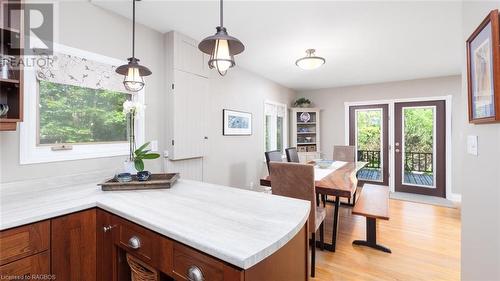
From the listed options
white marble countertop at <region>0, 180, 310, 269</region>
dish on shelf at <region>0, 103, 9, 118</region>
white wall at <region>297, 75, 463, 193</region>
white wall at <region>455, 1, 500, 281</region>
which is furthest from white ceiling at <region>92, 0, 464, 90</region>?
white marble countertop at <region>0, 180, 310, 269</region>

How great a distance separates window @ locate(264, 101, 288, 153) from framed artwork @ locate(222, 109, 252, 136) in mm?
719

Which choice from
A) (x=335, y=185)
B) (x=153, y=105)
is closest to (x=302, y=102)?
(x=335, y=185)

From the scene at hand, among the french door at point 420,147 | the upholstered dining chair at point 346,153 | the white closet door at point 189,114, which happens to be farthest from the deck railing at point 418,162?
the white closet door at point 189,114

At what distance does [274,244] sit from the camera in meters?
0.83

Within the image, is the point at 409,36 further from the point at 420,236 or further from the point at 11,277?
the point at 11,277

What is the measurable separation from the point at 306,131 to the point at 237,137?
244cm

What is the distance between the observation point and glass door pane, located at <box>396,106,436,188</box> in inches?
179

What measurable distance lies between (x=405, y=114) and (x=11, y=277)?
590cm

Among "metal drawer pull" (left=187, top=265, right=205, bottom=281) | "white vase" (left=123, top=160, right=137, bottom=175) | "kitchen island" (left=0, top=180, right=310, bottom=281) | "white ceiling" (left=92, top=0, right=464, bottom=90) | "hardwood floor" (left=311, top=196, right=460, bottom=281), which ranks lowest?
"hardwood floor" (left=311, top=196, right=460, bottom=281)

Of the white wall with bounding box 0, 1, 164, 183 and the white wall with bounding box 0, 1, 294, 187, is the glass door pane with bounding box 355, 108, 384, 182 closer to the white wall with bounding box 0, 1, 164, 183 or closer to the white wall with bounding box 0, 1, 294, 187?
the white wall with bounding box 0, 1, 294, 187

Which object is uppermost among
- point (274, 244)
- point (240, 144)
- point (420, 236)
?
point (240, 144)

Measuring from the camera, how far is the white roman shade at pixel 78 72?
170 cm

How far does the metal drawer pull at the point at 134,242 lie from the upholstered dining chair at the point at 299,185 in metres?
1.42

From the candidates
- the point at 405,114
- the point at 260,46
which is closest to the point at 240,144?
the point at 260,46
